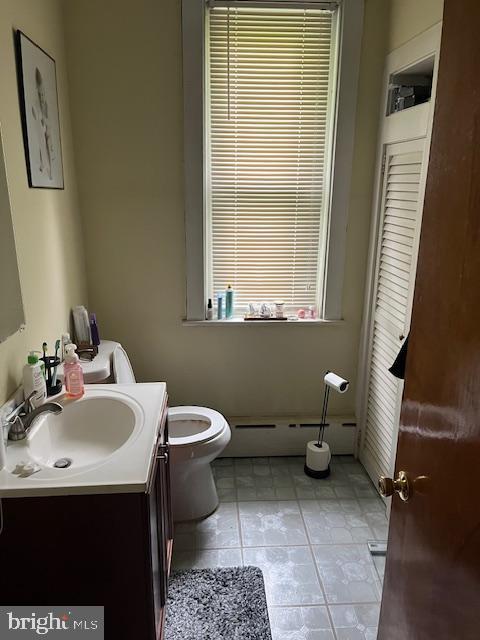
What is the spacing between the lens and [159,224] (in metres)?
2.40

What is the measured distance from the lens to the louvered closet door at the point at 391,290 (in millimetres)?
1976

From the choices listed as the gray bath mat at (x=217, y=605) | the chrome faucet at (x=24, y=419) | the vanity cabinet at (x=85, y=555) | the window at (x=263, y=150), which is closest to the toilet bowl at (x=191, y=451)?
the gray bath mat at (x=217, y=605)

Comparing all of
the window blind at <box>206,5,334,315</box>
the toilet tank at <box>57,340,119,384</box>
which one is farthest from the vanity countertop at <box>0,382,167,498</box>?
the window blind at <box>206,5,334,315</box>

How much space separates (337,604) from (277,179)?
1.98m

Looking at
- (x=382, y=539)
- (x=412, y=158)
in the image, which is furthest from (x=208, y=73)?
(x=382, y=539)

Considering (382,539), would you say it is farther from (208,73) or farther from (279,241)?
(208,73)

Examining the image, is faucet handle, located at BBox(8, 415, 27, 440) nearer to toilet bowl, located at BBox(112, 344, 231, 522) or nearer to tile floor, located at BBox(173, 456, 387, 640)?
toilet bowl, located at BBox(112, 344, 231, 522)

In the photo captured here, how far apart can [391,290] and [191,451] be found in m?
1.21

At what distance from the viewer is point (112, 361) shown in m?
2.12

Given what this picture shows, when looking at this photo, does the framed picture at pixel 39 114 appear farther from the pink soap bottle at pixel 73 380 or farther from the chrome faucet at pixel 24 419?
the chrome faucet at pixel 24 419

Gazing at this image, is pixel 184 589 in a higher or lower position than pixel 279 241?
lower

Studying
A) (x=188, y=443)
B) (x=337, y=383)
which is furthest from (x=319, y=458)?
(x=188, y=443)

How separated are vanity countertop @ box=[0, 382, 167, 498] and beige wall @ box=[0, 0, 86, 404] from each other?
205mm

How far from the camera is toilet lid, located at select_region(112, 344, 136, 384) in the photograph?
6.83 ft
